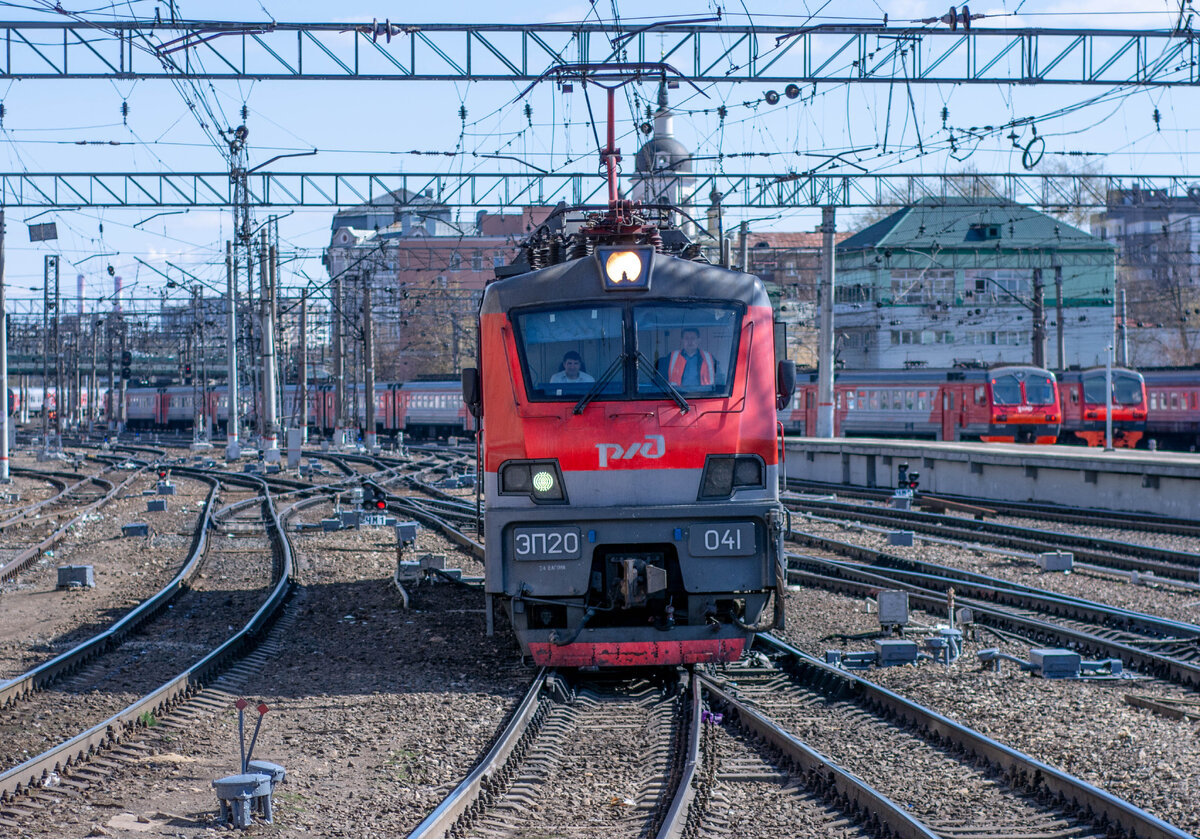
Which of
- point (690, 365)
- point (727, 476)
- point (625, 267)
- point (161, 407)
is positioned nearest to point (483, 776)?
point (727, 476)

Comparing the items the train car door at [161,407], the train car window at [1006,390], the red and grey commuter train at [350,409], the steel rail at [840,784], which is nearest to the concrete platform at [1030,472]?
the train car window at [1006,390]

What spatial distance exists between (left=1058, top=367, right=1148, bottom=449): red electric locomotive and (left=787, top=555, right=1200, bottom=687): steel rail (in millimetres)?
25204

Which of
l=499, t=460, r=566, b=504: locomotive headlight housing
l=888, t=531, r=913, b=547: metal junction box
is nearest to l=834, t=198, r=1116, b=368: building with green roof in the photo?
l=888, t=531, r=913, b=547: metal junction box

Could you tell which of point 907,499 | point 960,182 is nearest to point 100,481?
point 907,499

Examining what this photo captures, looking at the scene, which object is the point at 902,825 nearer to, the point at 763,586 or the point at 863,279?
the point at 763,586

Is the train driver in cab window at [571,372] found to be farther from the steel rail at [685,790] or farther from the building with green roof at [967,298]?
the building with green roof at [967,298]

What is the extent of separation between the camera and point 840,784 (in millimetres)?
6551

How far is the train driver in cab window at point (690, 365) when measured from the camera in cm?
917

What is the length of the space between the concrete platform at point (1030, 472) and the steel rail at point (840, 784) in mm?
16891

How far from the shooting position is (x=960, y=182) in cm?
6894

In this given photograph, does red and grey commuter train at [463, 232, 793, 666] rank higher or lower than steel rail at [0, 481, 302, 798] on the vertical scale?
higher

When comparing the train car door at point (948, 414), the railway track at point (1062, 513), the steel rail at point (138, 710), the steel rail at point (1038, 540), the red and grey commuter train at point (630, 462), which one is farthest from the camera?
the train car door at point (948, 414)

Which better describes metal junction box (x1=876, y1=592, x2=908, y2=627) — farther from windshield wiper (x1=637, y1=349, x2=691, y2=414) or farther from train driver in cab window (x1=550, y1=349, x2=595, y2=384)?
train driver in cab window (x1=550, y1=349, x2=595, y2=384)

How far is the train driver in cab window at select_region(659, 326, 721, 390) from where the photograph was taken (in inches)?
361
